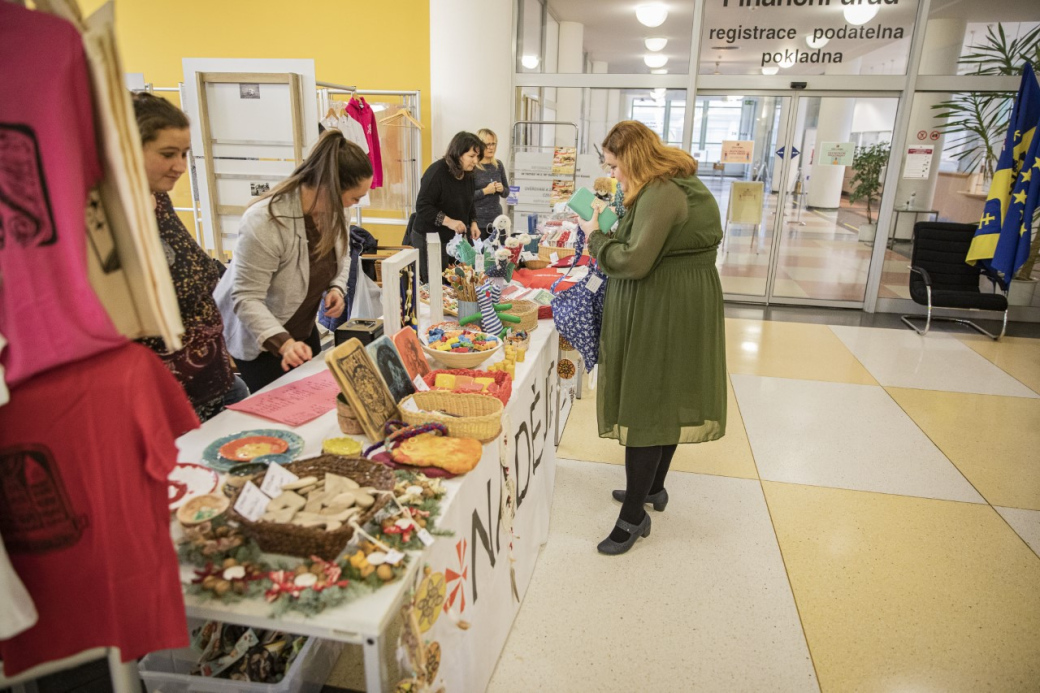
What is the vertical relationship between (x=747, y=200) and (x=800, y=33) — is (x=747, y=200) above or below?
below

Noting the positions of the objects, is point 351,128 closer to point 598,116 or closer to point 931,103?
point 598,116

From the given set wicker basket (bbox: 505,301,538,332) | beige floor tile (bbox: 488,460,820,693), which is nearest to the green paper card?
wicker basket (bbox: 505,301,538,332)

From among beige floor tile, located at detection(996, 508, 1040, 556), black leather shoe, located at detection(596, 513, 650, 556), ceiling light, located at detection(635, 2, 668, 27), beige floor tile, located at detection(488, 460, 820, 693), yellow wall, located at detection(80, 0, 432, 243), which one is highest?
ceiling light, located at detection(635, 2, 668, 27)

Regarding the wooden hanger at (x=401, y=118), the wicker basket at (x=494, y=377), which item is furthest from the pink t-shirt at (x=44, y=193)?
the wooden hanger at (x=401, y=118)

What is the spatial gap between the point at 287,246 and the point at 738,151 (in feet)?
19.5

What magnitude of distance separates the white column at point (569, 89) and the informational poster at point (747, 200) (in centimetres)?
186

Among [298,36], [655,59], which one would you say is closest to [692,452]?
[298,36]

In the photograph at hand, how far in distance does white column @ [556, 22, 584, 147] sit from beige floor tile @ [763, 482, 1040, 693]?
5.24 meters

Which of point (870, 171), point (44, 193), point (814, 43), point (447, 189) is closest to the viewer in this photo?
point (44, 193)

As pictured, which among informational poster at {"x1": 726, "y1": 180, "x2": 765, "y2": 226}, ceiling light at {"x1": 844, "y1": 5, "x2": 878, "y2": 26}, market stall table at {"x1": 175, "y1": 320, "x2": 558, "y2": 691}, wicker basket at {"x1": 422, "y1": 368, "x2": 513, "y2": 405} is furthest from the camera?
informational poster at {"x1": 726, "y1": 180, "x2": 765, "y2": 226}

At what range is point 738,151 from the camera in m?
6.97

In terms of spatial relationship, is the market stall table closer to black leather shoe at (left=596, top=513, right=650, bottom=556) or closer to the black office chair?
black leather shoe at (left=596, top=513, right=650, bottom=556)

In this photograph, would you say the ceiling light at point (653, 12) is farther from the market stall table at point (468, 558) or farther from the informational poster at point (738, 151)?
the market stall table at point (468, 558)

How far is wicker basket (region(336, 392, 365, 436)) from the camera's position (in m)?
1.79
